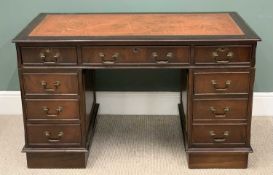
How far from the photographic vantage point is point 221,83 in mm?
2158

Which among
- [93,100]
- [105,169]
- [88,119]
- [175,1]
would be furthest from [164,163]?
[175,1]

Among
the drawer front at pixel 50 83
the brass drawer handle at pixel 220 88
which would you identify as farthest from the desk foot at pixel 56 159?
the brass drawer handle at pixel 220 88

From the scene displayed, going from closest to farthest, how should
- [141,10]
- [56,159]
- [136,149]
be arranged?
[56,159]
[136,149]
[141,10]

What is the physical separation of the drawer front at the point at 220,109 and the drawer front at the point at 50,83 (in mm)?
580

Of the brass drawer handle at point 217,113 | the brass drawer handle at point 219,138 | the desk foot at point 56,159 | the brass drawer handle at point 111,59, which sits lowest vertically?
the desk foot at point 56,159

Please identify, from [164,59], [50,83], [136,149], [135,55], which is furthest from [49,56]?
[136,149]

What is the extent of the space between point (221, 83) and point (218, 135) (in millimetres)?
265

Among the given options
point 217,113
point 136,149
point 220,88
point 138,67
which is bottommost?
point 136,149

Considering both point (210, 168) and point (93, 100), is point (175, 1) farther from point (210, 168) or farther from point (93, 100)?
point (210, 168)

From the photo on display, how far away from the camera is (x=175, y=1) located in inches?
104

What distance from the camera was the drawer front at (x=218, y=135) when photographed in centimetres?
223

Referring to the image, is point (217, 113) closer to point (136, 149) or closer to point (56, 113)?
point (136, 149)

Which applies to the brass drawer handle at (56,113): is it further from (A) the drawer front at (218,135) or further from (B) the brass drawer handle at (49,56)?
(A) the drawer front at (218,135)

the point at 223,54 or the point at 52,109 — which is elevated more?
the point at 223,54
